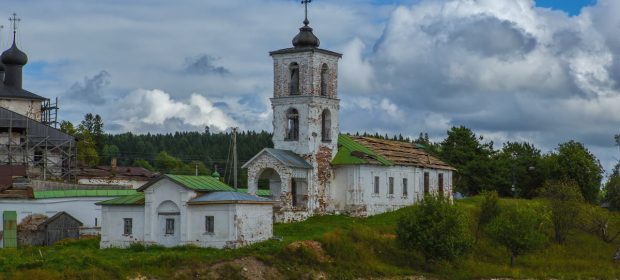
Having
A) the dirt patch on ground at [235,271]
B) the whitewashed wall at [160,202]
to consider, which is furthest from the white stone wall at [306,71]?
the dirt patch on ground at [235,271]

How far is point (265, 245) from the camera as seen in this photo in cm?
4594

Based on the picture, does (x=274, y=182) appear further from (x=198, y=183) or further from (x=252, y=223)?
(x=252, y=223)

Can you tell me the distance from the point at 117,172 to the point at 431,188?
29178mm

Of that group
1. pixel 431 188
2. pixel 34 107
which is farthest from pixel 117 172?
pixel 431 188

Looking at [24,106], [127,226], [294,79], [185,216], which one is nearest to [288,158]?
[294,79]

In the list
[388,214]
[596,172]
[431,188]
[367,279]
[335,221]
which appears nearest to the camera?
[367,279]

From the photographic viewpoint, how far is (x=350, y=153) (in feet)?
190

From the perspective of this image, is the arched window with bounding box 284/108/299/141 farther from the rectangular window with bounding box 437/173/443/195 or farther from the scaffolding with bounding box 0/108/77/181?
the scaffolding with bounding box 0/108/77/181

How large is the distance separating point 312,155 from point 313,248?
1086 cm

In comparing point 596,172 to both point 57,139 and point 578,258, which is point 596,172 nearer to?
point 578,258

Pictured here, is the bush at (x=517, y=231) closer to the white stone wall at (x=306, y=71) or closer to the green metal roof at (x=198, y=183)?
the white stone wall at (x=306, y=71)

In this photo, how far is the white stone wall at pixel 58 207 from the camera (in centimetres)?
5366

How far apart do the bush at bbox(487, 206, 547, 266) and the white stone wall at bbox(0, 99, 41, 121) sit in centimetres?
3938

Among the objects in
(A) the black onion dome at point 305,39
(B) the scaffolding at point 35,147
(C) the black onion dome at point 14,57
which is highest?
(C) the black onion dome at point 14,57
